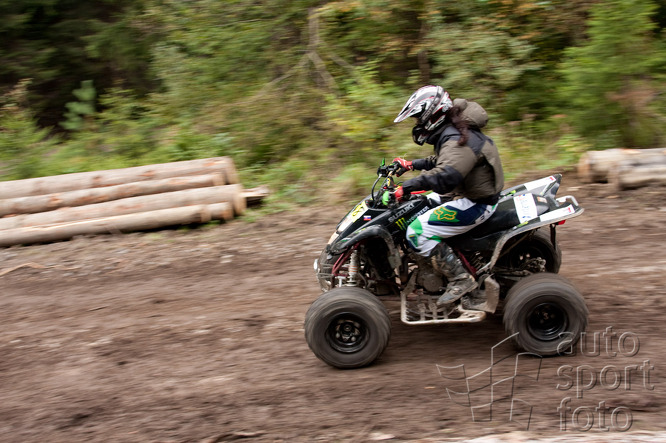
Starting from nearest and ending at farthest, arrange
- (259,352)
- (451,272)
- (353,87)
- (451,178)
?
(451,178), (451,272), (259,352), (353,87)

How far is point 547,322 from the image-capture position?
16.6 ft

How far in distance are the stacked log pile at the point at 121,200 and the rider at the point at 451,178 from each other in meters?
4.93

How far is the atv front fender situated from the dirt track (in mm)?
860

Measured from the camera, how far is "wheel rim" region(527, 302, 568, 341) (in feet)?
16.2

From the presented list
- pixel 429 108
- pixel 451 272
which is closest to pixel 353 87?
pixel 429 108

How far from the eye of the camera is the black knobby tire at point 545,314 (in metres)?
4.85

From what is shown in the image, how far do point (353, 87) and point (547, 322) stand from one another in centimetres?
728

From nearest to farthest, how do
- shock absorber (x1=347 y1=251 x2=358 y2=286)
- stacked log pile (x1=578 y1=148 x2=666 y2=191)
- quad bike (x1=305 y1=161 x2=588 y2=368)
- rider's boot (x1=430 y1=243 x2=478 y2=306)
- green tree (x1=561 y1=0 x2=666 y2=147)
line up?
quad bike (x1=305 y1=161 x2=588 y2=368) → rider's boot (x1=430 y1=243 x2=478 y2=306) → shock absorber (x1=347 y1=251 x2=358 y2=286) → stacked log pile (x1=578 y1=148 x2=666 y2=191) → green tree (x1=561 y1=0 x2=666 y2=147)

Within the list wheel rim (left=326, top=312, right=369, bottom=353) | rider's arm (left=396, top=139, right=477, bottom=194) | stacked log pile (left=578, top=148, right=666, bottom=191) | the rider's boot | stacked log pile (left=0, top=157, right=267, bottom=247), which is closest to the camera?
Result: rider's arm (left=396, top=139, right=477, bottom=194)

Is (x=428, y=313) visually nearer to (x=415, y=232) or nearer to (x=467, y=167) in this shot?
(x=415, y=232)

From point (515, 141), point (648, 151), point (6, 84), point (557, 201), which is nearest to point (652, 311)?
point (557, 201)

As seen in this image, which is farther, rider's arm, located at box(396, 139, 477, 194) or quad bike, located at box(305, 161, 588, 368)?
quad bike, located at box(305, 161, 588, 368)

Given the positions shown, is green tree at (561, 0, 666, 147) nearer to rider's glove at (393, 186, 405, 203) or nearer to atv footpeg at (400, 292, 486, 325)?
atv footpeg at (400, 292, 486, 325)

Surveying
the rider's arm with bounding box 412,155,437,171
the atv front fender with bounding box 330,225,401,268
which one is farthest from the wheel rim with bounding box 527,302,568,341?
the rider's arm with bounding box 412,155,437,171
